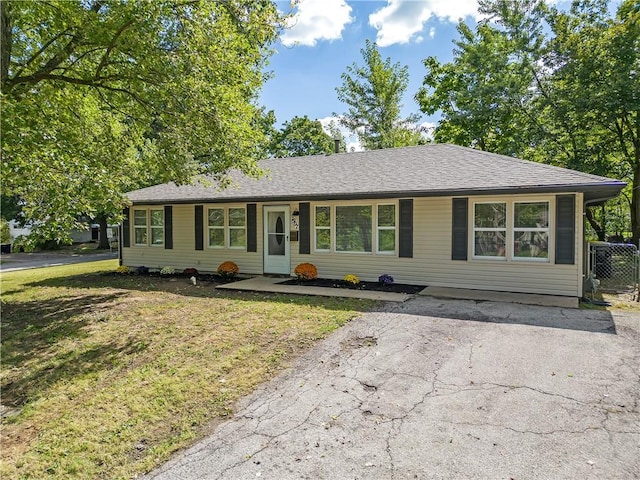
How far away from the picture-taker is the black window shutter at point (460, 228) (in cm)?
915

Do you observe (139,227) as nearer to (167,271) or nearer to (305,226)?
(167,271)

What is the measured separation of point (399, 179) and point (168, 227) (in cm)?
801

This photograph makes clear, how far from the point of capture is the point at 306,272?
1062cm

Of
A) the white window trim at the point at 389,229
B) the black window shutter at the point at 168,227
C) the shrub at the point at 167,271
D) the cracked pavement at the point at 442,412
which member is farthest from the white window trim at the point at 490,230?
the black window shutter at the point at 168,227

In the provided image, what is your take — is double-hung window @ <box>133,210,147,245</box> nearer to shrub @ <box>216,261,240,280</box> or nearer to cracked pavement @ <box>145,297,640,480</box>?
shrub @ <box>216,261,240,280</box>

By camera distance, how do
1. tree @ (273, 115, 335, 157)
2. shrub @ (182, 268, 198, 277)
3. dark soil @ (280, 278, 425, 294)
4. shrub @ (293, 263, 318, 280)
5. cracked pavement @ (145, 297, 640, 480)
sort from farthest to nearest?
tree @ (273, 115, 335, 157) → shrub @ (182, 268, 198, 277) → shrub @ (293, 263, 318, 280) → dark soil @ (280, 278, 425, 294) → cracked pavement @ (145, 297, 640, 480)

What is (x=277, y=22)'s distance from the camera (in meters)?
8.74

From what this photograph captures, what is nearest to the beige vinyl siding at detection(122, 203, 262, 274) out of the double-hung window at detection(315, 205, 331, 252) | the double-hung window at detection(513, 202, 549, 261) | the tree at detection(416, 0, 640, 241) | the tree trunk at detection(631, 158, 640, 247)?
the double-hung window at detection(315, 205, 331, 252)

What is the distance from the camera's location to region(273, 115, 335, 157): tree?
32281mm

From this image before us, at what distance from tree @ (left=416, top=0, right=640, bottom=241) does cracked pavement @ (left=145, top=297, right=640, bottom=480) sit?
11815mm

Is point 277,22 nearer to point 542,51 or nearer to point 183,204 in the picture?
point 183,204

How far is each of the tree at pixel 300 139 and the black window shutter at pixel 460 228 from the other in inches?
940

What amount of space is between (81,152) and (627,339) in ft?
33.1

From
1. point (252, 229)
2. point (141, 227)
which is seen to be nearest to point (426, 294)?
point (252, 229)
